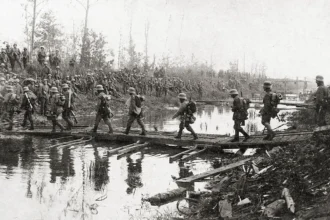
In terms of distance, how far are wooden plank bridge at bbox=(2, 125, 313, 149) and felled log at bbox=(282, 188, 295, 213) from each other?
4.14 m

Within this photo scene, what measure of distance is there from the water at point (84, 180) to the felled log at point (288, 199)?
2.02 meters

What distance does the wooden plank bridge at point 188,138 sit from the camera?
10727 millimetres

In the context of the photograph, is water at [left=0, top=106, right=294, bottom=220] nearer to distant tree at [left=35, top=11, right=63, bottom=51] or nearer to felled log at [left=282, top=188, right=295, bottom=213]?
felled log at [left=282, top=188, right=295, bottom=213]

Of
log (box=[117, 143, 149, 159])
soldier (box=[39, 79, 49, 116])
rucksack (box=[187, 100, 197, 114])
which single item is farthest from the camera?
soldier (box=[39, 79, 49, 116])

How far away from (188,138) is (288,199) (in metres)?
7.31

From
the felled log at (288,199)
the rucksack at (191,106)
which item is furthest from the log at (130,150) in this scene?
the felled log at (288,199)

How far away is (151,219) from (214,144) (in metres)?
5.62

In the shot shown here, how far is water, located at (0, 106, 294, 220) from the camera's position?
6734 millimetres

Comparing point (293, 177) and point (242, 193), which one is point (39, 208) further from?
point (293, 177)

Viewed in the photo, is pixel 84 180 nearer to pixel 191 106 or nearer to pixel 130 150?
pixel 130 150

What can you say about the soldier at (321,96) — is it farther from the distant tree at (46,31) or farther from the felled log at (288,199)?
the distant tree at (46,31)

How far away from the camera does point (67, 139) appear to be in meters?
14.0

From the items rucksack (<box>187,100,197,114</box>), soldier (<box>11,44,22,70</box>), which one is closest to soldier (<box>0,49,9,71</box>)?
soldier (<box>11,44,22,70</box>)

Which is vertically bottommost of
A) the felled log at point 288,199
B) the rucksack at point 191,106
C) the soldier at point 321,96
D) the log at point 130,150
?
the log at point 130,150
